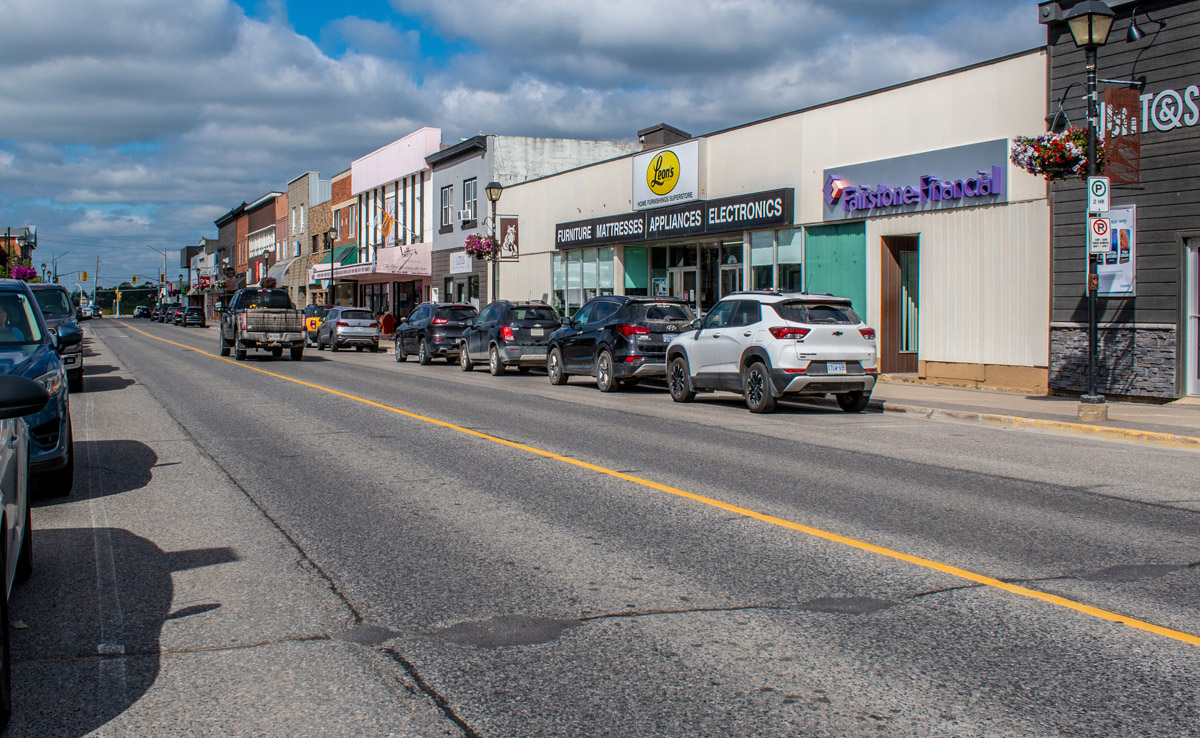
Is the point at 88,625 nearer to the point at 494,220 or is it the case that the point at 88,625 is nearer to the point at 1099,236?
the point at 1099,236

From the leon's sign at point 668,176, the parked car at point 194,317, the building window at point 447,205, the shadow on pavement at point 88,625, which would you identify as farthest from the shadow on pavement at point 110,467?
the parked car at point 194,317

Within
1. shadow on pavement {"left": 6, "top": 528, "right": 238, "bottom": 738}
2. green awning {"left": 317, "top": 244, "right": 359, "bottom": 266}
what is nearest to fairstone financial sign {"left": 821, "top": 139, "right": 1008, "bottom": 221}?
shadow on pavement {"left": 6, "top": 528, "right": 238, "bottom": 738}

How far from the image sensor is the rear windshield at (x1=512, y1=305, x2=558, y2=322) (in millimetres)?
24422

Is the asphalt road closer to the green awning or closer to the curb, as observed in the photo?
the curb

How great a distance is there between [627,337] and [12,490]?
15.1 m

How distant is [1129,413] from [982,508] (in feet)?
26.4

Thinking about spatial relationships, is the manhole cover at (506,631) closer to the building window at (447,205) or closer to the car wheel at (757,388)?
the car wheel at (757,388)

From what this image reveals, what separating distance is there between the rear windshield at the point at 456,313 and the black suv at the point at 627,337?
365 inches

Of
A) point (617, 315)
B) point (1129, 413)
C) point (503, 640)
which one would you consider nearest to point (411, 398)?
point (617, 315)

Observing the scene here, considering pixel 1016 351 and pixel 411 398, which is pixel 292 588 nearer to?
pixel 411 398

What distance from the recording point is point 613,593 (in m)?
5.63

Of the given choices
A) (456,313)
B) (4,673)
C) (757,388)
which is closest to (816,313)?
(757,388)

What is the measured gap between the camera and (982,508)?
26.6 feet

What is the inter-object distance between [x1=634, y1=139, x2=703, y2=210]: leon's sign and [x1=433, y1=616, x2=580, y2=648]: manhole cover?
73.8ft
